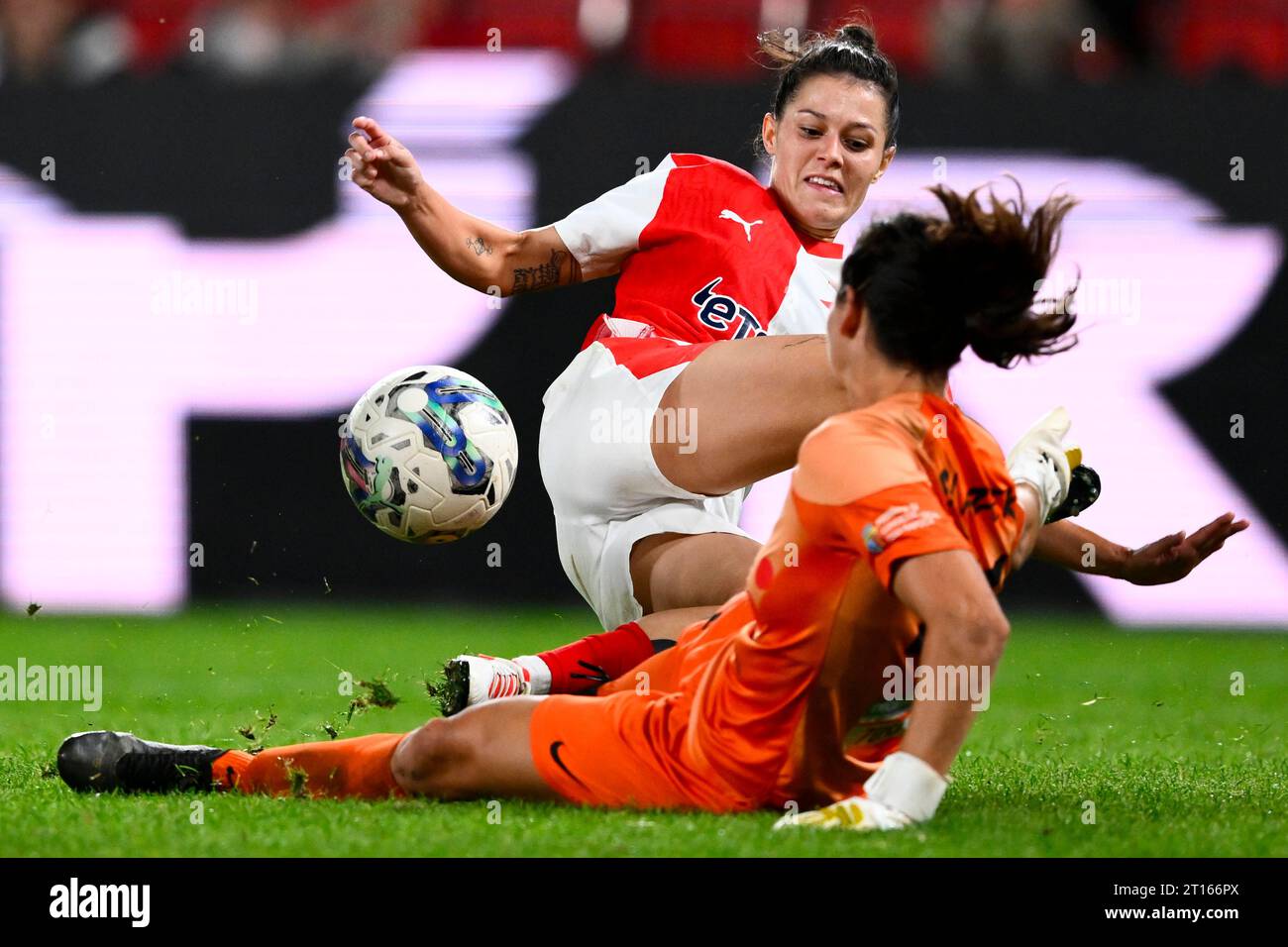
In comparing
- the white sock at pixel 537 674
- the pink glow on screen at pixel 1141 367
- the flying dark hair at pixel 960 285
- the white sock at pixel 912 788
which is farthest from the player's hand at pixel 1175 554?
the pink glow on screen at pixel 1141 367

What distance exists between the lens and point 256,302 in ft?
29.1

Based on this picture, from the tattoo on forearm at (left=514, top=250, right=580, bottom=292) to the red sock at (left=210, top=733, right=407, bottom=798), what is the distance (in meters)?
1.58

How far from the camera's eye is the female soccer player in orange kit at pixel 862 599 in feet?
9.97

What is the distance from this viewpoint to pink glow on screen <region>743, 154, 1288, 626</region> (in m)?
8.66

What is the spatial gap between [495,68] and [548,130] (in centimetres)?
45

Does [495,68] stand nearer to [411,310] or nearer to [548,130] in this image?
[548,130]

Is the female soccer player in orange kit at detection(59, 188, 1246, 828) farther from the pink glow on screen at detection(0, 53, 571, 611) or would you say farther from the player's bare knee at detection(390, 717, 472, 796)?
the pink glow on screen at detection(0, 53, 571, 611)

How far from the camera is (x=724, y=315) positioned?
5.05 metres

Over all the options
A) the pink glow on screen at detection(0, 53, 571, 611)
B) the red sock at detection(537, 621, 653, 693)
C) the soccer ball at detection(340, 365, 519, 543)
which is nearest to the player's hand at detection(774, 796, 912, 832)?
the red sock at detection(537, 621, 653, 693)

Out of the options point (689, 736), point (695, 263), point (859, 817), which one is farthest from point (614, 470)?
point (859, 817)

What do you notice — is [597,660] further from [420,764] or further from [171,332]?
[171,332]

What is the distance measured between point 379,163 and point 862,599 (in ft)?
6.76

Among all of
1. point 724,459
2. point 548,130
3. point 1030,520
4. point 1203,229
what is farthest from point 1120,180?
point 1030,520

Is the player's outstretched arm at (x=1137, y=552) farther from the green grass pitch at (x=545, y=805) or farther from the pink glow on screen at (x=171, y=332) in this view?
the pink glow on screen at (x=171, y=332)
